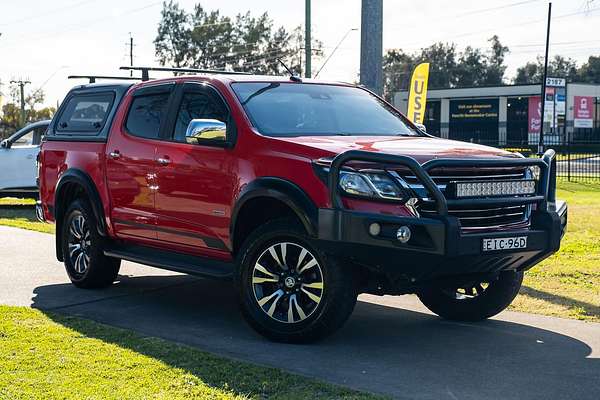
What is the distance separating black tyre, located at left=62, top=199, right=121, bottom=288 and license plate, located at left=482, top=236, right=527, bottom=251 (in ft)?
13.7

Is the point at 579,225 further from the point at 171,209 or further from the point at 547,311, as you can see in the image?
the point at 171,209

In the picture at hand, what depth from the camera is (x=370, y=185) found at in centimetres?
586

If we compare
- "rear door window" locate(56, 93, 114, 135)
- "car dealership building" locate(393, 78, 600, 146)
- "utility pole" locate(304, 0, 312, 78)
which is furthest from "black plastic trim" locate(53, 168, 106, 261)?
"car dealership building" locate(393, 78, 600, 146)

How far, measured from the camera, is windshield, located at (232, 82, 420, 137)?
7.02 metres

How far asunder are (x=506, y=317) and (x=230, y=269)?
2.47 metres

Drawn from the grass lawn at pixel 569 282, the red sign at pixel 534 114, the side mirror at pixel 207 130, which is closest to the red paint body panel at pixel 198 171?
the side mirror at pixel 207 130

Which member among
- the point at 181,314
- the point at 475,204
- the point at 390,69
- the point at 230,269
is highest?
the point at 390,69

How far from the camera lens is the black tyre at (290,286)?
6070 millimetres

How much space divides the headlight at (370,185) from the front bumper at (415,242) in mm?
89

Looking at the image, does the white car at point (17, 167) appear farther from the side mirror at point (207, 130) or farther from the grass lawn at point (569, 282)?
the side mirror at point (207, 130)

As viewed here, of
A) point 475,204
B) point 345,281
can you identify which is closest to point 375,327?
point 345,281

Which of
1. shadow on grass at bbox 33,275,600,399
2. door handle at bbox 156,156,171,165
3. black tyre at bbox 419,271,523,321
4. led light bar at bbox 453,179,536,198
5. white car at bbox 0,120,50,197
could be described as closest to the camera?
shadow on grass at bbox 33,275,600,399

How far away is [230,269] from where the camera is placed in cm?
691

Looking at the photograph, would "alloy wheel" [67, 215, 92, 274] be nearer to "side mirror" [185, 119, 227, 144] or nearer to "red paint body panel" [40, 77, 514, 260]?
"red paint body panel" [40, 77, 514, 260]
